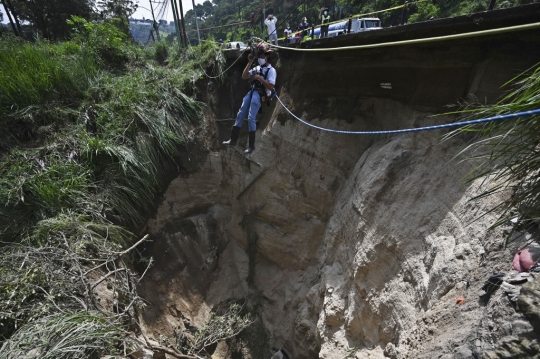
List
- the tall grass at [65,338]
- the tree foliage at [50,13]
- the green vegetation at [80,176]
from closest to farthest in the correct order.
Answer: the tall grass at [65,338], the green vegetation at [80,176], the tree foliage at [50,13]

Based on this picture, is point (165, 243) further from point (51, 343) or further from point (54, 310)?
point (51, 343)

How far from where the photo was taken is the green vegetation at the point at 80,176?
2.93 metres

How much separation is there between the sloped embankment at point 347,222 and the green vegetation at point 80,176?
0.91 meters

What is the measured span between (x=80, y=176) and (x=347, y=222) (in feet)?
13.7

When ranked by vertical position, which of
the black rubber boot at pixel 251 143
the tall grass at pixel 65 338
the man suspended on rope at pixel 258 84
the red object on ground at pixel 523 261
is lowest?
the tall grass at pixel 65 338

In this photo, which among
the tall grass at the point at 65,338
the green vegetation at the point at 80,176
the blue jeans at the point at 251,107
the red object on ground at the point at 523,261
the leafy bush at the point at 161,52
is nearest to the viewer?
the red object on ground at the point at 523,261

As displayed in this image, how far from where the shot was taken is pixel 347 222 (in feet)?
14.0

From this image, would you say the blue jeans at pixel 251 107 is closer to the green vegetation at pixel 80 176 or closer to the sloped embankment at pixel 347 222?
the sloped embankment at pixel 347 222

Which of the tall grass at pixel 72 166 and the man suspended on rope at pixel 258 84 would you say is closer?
the tall grass at pixel 72 166

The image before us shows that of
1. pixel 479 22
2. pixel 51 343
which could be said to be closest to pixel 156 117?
pixel 51 343

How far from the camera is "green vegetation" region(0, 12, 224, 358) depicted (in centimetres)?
293

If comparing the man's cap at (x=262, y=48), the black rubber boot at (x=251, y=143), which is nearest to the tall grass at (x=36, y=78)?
the black rubber boot at (x=251, y=143)

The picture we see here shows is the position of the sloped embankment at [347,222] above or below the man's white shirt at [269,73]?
below

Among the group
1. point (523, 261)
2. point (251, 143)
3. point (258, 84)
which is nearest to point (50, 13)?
point (258, 84)
